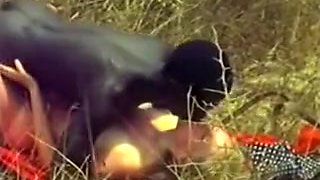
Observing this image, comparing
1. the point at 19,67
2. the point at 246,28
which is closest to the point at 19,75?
the point at 19,67

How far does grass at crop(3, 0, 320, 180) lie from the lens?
6.35ft

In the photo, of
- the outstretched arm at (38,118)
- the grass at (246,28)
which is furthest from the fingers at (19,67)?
the grass at (246,28)

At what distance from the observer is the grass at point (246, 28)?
193 centimetres

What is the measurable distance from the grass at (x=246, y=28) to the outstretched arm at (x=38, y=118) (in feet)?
1.20

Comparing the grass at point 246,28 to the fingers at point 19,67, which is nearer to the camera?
the fingers at point 19,67

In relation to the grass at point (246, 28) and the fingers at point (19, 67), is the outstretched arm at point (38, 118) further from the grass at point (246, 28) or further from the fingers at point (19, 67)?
the grass at point (246, 28)

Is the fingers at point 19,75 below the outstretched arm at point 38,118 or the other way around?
the other way around

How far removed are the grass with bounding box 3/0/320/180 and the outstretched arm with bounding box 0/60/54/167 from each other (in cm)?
37

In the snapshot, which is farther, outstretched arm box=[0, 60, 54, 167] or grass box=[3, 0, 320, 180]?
grass box=[3, 0, 320, 180]

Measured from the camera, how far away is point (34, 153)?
5.54 feet

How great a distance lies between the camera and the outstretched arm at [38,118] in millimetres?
1670

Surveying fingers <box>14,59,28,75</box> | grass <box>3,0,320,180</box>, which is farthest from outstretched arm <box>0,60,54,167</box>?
grass <box>3,0,320,180</box>

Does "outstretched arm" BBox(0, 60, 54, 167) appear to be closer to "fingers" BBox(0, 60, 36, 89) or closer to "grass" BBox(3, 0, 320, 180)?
"fingers" BBox(0, 60, 36, 89)

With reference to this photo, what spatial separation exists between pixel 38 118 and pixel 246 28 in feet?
1.96
